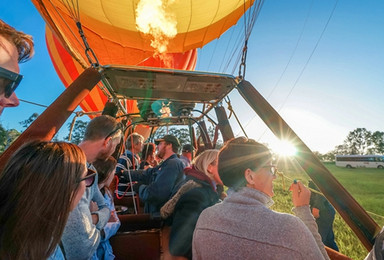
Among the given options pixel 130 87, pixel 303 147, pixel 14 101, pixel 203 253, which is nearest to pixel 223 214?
pixel 203 253

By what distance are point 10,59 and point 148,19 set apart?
390cm

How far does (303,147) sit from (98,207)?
52.7 inches

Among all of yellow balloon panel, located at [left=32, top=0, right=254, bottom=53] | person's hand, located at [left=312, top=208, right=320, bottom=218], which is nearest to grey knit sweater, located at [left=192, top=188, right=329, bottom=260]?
person's hand, located at [left=312, top=208, right=320, bottom=218]

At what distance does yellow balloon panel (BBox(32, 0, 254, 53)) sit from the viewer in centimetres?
413

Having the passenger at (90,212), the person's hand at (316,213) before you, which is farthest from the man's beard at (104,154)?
the person's hand at (316,213)

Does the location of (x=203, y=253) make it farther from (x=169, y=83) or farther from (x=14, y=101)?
(x=169, y=83)

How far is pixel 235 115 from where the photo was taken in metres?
2.12

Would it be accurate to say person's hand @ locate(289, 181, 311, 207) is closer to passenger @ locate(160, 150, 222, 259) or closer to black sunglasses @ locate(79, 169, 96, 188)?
passenger @ locate(160, 150, 222, 259)

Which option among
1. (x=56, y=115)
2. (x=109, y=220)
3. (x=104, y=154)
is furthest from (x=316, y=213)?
(x=56, y=115)

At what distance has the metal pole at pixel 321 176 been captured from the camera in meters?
1.06

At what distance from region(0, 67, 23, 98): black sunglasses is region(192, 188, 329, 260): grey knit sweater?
91 cm

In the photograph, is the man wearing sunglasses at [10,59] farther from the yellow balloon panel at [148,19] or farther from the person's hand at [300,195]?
the yellow balloon panel at [148,19]

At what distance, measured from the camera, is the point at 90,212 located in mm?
1104

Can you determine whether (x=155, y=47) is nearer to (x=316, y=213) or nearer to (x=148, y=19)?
(x=148, y=19)
